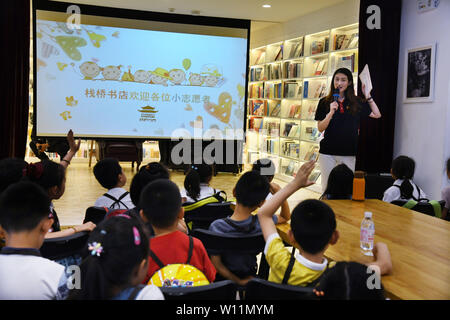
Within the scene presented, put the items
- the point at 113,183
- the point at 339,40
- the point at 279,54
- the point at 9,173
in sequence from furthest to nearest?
the point at 279,54, the point at 339,40, the point at 113,183, the point at 9,173

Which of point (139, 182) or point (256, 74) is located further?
point (256, 74)

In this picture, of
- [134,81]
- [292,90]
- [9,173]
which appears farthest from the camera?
[292,90]

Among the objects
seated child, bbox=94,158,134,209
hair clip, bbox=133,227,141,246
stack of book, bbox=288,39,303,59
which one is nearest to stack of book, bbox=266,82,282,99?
stack of book, bbox=288,39,303,59

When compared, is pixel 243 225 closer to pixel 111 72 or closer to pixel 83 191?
pixel 83 191

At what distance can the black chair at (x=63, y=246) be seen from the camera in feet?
5.70

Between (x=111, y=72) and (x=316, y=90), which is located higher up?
(x=111, y=72)

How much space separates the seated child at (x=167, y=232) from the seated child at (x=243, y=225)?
229 millimetres

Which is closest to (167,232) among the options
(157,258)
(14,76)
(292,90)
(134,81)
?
(157,258)

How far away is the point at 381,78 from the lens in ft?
16.3

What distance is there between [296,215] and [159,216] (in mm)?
551

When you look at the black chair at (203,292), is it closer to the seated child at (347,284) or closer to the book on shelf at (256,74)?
the seated child at (347,284)

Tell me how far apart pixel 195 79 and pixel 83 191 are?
2.53 meters

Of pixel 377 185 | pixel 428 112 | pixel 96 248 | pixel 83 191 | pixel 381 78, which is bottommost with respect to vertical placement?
pixel 83 191
